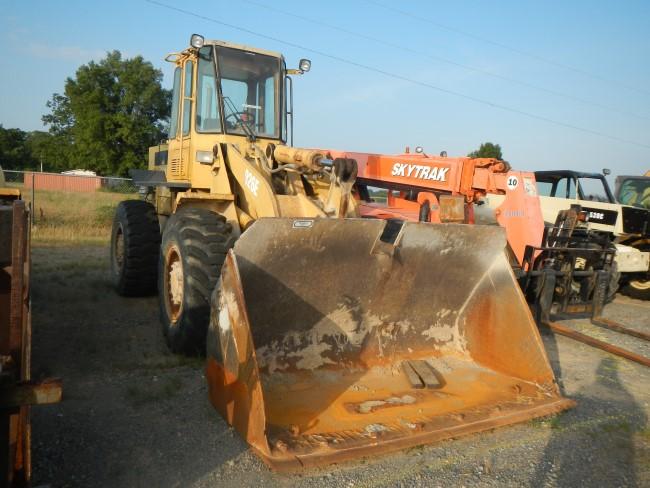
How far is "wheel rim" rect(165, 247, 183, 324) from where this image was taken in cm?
495

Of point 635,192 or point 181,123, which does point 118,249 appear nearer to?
point 181,123

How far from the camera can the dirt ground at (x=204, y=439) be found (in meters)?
3.12

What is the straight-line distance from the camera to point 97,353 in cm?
502

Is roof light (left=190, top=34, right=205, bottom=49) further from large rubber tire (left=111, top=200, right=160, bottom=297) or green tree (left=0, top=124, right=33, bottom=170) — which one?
green tree (left=0, top=124, right=33, bottom=170)

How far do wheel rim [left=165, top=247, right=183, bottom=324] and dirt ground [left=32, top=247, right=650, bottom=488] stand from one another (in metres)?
0.41

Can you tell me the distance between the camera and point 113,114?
41406 mm

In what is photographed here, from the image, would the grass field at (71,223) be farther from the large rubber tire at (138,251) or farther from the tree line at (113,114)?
the tree line at (113,114)

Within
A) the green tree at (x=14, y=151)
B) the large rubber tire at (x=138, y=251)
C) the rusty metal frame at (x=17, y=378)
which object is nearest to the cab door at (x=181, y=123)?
the large rubber tire at (x=138, y=251)

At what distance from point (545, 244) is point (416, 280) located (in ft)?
9.16

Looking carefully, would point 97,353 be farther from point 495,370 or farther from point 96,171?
point 96,171

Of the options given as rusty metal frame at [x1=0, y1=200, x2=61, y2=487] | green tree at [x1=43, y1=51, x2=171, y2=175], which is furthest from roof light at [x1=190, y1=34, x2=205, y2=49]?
green tree at [x1=43, y1=51, x2=171, y2=175]

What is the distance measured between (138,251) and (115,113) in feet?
127

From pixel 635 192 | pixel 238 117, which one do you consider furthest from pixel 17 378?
pixel 635 192

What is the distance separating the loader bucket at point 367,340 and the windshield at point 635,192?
805 cm
